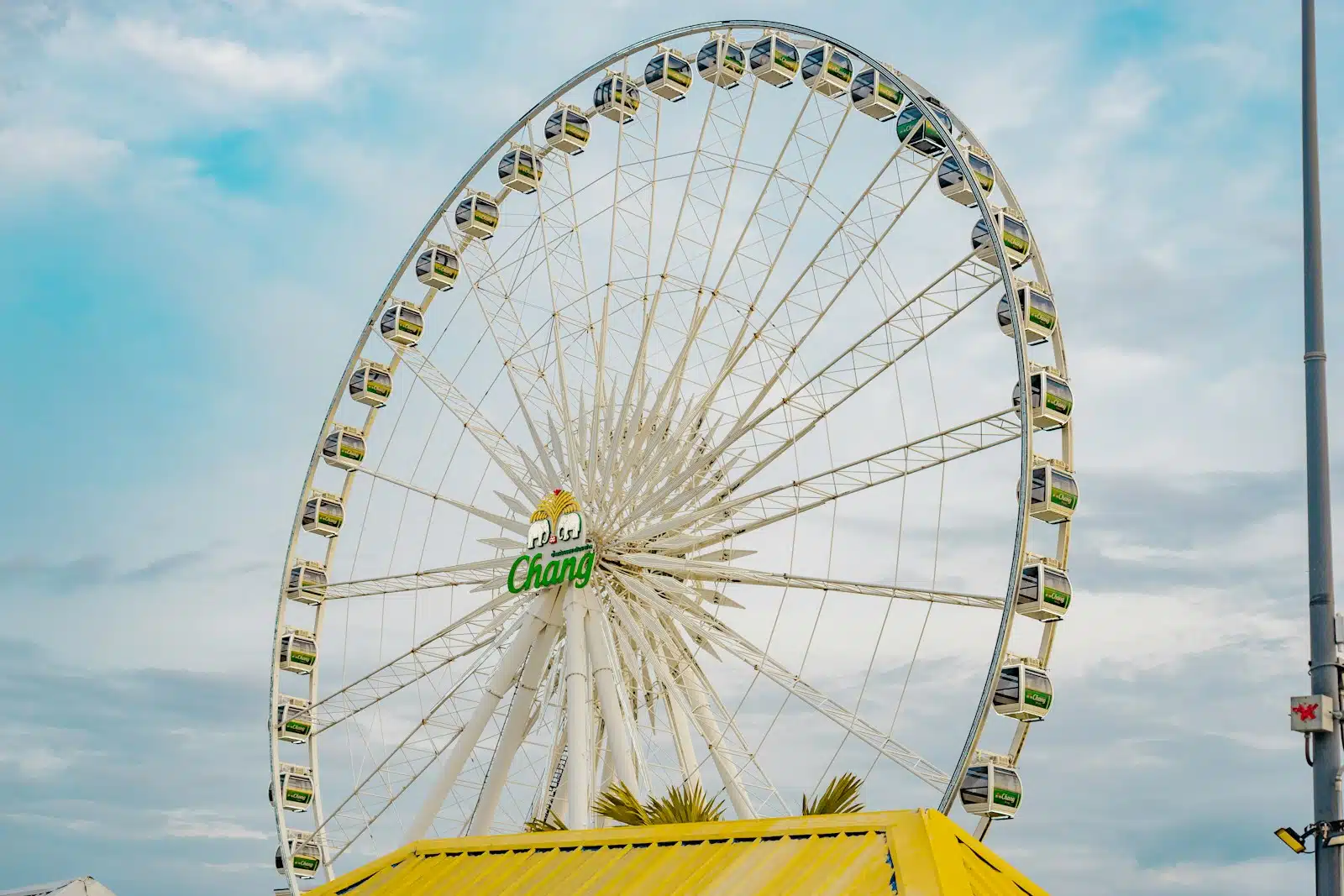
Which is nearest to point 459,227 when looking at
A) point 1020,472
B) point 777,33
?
point 777,33

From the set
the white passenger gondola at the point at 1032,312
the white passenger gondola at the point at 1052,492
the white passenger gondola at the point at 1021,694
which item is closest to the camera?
the white passenger gondola at the point at 1021,694

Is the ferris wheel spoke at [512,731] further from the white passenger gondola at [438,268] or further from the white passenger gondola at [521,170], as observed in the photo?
the white passenger gondola at [521,170]

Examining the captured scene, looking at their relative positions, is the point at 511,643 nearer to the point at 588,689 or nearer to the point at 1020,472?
the point at 588,689

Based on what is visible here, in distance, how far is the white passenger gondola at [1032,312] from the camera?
92.8 feet

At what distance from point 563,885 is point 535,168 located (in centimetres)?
2391

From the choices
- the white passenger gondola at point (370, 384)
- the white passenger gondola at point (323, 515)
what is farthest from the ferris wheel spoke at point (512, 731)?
the white passenger gondola at point (370, 384)

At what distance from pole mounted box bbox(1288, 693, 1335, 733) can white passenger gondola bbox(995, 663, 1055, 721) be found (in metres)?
10.7

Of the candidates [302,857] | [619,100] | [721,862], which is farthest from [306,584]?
[721,862]

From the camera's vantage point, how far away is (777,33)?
33.4 m

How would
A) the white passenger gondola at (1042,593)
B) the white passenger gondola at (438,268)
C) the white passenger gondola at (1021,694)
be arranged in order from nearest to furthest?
the white passenger gondola at (1021,694), the white passenger gondola at (1042,593), the white passenger gondola at (438,268)

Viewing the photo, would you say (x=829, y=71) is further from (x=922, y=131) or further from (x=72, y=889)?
(x=72, y=889)

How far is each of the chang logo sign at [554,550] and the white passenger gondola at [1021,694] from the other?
850 cm

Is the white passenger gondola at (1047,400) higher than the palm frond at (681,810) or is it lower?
higher

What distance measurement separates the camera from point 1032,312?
2841 cm
